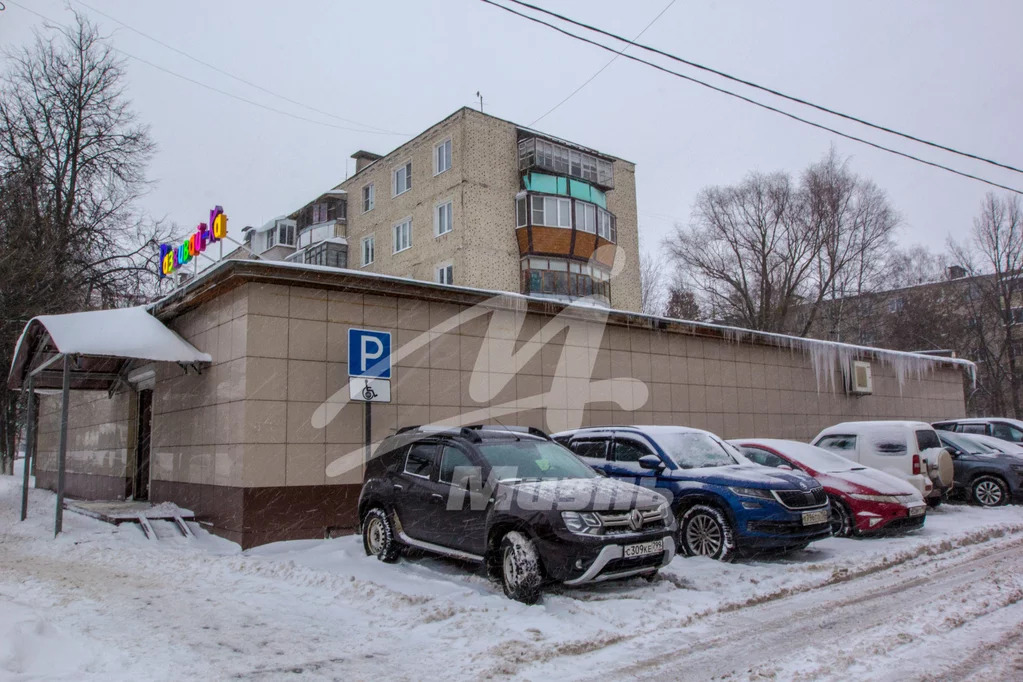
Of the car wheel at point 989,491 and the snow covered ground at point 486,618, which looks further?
the car wheel at point 989,491

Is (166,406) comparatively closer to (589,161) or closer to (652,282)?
(589,161)

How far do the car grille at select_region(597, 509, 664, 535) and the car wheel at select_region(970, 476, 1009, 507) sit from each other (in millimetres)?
10385

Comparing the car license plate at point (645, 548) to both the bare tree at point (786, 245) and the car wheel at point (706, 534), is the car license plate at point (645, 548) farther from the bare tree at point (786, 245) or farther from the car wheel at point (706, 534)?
the bare tree at point (786, 245)

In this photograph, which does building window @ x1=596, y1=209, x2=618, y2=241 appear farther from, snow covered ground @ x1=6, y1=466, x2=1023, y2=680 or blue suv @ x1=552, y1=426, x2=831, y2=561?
snow covered ground @ x1=6, y1=466, x2=1023, y2=680

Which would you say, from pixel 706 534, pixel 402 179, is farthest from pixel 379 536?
pixel 402 179

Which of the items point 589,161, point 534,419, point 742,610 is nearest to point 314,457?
point 534,419

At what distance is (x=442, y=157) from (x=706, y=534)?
1069 inches

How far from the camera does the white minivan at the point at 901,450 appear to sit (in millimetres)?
12516

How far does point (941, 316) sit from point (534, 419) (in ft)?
116

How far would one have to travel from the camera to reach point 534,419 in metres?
12.7

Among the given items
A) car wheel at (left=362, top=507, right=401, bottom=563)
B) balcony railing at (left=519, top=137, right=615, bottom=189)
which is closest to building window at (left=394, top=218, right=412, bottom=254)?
balcony railing at (left=519, top=137, right=615, bottom=189)

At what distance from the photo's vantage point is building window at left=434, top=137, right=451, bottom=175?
32.7m

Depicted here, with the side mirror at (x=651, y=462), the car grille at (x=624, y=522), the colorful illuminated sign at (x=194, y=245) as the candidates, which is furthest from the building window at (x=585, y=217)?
the car grille at (x=624, y=522)

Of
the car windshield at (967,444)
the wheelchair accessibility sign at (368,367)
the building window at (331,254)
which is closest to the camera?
the wheelchair accessibility sign at (368,367)
